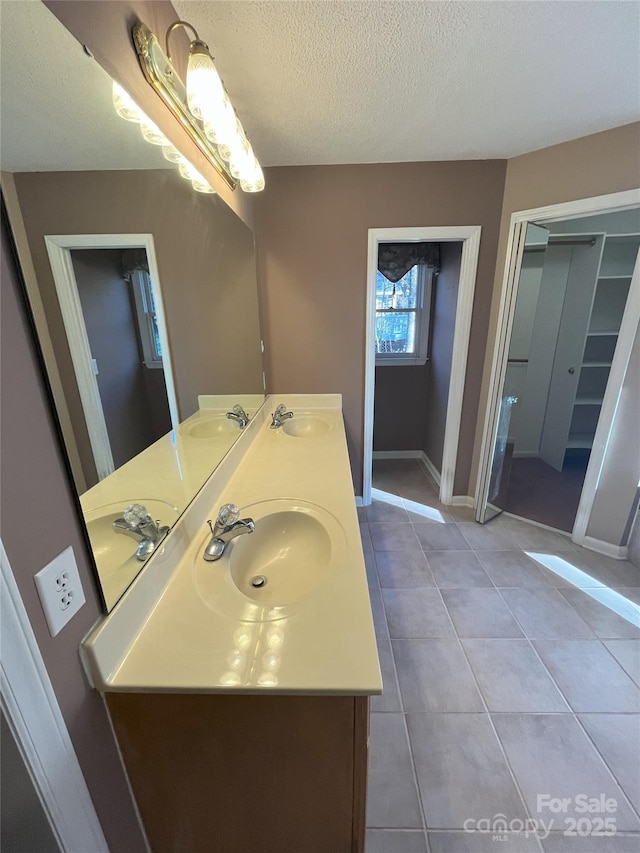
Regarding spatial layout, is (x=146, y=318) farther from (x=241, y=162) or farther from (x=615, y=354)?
(x=615, y=354)

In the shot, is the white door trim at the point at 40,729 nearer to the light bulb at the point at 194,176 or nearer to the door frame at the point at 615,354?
the light bulb at the point at 194,176

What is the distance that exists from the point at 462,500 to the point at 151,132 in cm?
283

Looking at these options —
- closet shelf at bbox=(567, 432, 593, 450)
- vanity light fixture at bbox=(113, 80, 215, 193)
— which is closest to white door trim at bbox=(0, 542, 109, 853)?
vanity light fixture at bbox=(113, 80, 215, 193)

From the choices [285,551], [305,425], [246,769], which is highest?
[305,425]

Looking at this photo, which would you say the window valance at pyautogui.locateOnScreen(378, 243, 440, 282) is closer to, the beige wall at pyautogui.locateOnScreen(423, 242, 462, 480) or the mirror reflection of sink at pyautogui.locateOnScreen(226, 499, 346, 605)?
the beige wall at pyautogui.locateOnScreen(423, 242, 462, 480)

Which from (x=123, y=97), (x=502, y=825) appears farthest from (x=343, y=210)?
(x=502, y=825)

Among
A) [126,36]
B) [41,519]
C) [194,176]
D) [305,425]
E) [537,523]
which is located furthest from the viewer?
[537,523]

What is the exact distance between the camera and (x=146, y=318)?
903 mm

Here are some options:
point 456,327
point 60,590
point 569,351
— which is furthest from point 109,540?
point 569,351

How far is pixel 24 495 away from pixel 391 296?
336 centimetres

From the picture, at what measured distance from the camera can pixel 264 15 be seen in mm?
994

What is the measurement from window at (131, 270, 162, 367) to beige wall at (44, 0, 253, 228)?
1.32ft

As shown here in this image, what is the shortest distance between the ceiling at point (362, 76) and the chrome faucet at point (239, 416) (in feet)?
3.02

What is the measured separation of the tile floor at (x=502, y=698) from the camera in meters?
1.04
